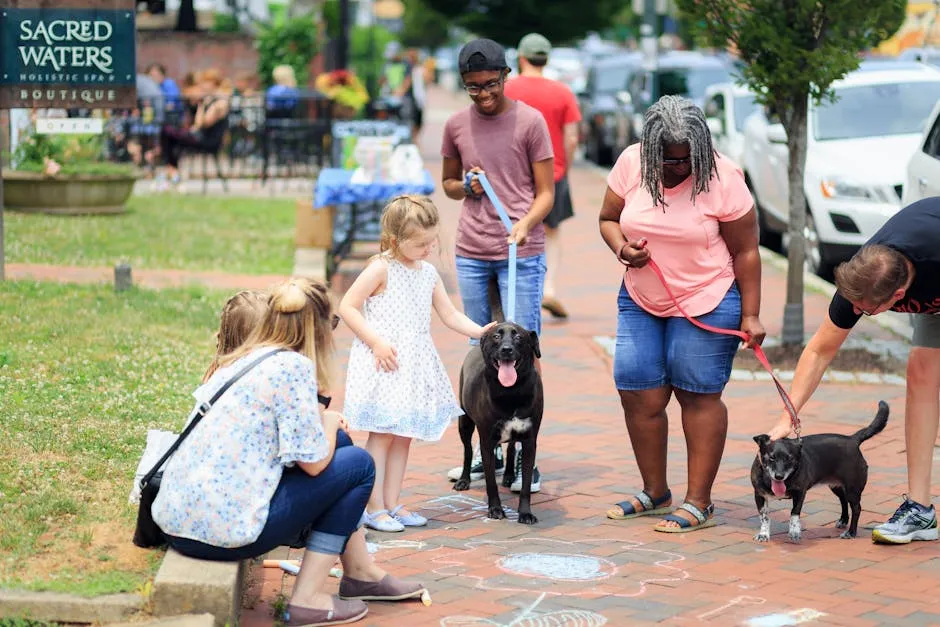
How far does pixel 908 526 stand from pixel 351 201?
282 inches

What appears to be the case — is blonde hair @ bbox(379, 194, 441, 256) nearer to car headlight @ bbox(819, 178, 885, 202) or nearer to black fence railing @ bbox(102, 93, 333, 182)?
car headlight @ bbox(819, 178, 885, 202)

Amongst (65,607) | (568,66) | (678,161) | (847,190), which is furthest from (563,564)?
(568,66)

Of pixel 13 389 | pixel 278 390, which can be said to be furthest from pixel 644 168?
pixel 13 389

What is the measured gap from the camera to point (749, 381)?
30.6 ft

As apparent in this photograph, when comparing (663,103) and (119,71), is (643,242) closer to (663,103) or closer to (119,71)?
(663,103)

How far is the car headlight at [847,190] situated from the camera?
483 inches

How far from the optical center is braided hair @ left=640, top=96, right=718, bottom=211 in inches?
233

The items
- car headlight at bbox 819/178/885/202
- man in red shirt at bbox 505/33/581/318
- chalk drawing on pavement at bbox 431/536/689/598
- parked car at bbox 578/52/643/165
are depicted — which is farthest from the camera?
parked car at bbox 578/52/643/165

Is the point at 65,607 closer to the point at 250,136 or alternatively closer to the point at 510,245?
the point at 510,245

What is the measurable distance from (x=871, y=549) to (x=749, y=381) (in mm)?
3477

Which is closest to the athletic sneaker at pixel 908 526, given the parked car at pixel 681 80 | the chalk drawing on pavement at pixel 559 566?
the chalk drawing on pavement at pixel 559 566

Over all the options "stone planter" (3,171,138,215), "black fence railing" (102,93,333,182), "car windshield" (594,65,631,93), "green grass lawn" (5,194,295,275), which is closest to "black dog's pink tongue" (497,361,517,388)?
"green grass lawn" (5,194,295,275)

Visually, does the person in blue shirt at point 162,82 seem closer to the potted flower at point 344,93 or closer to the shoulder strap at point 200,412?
the potted flower at point 344,93

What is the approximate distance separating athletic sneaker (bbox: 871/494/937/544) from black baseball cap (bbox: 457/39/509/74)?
260cm
